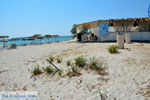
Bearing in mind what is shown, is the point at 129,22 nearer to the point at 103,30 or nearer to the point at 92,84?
the point at 103,30

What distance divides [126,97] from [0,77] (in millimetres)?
4863

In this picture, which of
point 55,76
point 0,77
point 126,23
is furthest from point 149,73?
point 126,23

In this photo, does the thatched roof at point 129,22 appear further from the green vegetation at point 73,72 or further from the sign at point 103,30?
the green vegetation at point 73,72

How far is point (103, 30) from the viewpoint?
742 inches

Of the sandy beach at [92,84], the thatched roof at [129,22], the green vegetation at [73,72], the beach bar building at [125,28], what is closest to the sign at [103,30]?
the beach bar building at [125,28]

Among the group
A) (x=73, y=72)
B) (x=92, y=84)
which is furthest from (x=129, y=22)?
(x=92, y=84)

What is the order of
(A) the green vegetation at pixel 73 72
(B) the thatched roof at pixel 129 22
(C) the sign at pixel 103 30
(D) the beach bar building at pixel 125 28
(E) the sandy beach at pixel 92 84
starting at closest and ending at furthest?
(E) the sandy beach at pixel 92 84 → (A) the green vegetation at pixel 73 72 → (B) the thatched roof at pixel 129 22 → (D) the beach bar building at pixel 125 28 → (C) the sign at pixel 103 30

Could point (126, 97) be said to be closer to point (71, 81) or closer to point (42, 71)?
point (71, 81)

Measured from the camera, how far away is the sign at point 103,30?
18455 millimetres

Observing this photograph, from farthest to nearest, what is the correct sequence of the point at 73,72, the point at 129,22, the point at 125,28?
A: the point at 125,28
the point at 129,22
the point at 73,72

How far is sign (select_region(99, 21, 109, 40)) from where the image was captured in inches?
727

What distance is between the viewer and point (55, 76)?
6.07 m

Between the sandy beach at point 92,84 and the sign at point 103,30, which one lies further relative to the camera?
the sign at point 103,30

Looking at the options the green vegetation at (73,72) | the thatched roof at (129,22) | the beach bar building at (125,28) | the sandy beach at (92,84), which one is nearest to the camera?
the sandy beach at (92,84)
